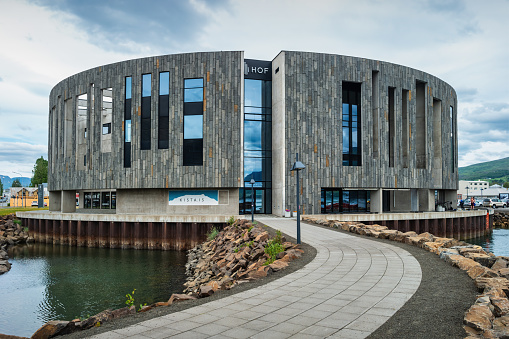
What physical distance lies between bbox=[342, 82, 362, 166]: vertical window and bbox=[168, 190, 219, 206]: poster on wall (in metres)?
12.9

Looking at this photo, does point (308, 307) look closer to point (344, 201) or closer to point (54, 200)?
point (344, 201)

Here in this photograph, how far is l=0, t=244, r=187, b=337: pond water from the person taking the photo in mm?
13922

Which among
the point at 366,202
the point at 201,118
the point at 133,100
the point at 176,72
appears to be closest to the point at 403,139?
the point at 366,202

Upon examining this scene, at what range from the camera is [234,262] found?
564 inches

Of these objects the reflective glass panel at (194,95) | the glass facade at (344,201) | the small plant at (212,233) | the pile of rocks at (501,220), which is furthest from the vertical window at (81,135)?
the pile of rocks at (501,220)

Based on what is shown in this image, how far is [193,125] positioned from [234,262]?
68.5 ft

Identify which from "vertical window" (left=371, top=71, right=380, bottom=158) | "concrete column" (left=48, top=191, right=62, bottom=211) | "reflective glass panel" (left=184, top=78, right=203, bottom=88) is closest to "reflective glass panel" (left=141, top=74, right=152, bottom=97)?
"reflective glass panel" (left=184, top=78, right=203, bottom=88)

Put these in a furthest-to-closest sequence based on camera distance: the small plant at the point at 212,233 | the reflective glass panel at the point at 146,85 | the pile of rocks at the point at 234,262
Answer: the reflective glass panel at the point at 146,85 → the small plant at the point at 212,233 → the pile of rocks at the point at 234,262

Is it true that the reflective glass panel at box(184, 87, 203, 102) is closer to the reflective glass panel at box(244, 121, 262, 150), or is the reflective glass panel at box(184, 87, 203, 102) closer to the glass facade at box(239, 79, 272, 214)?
the glass facade at box(239, 79, 272, 214)

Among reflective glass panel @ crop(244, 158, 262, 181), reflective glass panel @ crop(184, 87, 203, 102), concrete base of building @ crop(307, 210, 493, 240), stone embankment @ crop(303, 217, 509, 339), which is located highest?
reflective glass panel @ crop(184, 87, 203, 102)

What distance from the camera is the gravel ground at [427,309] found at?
218 inches

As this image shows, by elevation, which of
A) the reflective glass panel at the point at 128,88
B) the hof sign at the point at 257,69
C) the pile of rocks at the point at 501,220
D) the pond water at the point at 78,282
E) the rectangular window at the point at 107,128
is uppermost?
the hof sign at the point at 257,69

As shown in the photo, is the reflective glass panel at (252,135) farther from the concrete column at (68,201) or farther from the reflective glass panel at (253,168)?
the concrete column at (68,201)

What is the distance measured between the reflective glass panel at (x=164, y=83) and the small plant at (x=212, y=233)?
13.7 m
